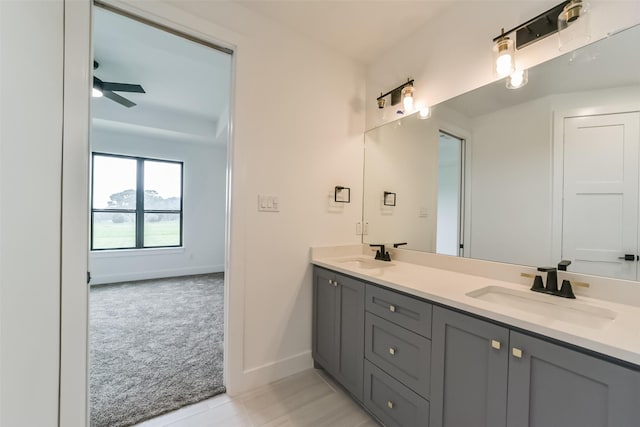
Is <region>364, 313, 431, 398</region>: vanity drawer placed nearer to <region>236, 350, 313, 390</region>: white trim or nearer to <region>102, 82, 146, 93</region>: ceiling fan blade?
<region>236, 350, 313, 390</region>: white trim

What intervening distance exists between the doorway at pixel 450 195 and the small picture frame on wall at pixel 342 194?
718 mm

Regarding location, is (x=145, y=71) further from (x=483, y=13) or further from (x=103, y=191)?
(x=483, y=13)

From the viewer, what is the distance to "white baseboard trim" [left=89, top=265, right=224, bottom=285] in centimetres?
420

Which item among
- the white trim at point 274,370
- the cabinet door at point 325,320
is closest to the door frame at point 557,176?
the cabinet door at point 325,320

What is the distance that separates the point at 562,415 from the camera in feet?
2.59

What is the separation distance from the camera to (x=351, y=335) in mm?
1631

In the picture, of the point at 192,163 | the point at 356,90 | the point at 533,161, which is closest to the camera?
the point at 533,161

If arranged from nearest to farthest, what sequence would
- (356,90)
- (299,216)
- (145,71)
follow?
1. (299,216)
2. (356,90)
3. (145,71)

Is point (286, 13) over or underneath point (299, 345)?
over

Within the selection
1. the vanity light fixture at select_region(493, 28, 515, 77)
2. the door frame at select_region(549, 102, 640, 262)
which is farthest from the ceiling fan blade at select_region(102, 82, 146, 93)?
the door frame at select_region(549, 102, 640, 262)

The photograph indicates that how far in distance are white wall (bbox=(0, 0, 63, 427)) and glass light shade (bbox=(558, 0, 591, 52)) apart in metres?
2.07

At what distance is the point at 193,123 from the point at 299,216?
3.51 metres

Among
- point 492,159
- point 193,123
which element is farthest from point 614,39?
point 193,123

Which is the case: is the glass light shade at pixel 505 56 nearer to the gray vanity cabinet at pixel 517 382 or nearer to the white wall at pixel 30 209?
the gray vanity cabinet at pixel 517 382
